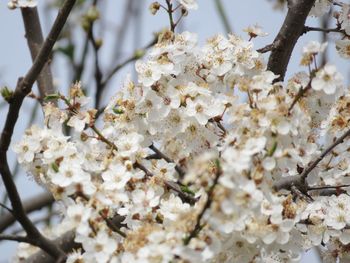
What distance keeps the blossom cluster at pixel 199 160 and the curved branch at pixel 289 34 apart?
0.20 m

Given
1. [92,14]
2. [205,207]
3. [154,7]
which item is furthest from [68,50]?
[205,207]

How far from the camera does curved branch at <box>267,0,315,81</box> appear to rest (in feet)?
8.79

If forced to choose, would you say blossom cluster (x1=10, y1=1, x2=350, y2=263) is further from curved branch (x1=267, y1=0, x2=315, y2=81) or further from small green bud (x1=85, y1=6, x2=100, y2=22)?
small green bud (x1=85, y1=6, x2=100, y2=22)

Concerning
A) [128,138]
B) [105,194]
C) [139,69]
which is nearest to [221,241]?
[105,194]

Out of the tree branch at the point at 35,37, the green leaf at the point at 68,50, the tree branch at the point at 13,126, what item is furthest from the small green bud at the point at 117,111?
the green leaf at the point at 68,50

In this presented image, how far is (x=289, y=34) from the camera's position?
8.86ft

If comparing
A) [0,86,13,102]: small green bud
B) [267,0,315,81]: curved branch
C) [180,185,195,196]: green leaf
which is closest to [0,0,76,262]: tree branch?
[0,86,13,102]: small green bud

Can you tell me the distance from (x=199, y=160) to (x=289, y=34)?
1.22 m

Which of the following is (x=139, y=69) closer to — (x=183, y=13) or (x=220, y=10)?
(x=183, y=13)

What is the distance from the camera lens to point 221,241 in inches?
74.4

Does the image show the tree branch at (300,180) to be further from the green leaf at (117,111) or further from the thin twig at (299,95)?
the green leaf at (117,111)

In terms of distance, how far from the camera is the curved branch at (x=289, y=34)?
268 centimetres

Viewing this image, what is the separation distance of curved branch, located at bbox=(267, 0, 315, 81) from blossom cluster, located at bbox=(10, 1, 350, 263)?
20cm

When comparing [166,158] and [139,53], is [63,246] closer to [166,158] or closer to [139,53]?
[166,158]
